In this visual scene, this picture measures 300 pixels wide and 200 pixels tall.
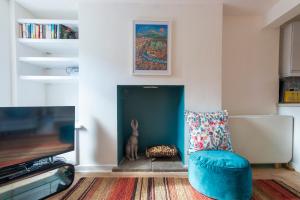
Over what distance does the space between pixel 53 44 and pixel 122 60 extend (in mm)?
996

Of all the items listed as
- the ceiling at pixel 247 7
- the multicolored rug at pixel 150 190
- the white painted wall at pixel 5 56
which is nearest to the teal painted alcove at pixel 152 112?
the multicolored rug at pixel 150 190

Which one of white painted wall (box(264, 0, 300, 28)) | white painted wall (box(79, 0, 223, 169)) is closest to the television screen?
white painted wall (box(79, 0, 223, 169))

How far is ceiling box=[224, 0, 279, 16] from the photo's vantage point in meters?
2.25

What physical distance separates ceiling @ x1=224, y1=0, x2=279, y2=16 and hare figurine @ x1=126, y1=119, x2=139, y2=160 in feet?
6.87

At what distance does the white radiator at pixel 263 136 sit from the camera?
239 cm

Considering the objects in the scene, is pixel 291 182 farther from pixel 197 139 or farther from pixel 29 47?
pixel 29 47

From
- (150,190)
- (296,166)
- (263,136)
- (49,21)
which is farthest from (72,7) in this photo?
(296,166)

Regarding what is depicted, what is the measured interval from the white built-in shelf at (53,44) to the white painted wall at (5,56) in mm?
175

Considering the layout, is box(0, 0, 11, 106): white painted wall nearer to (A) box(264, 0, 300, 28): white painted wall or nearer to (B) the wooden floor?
(B) the wooden floor

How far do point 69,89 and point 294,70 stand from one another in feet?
11.2

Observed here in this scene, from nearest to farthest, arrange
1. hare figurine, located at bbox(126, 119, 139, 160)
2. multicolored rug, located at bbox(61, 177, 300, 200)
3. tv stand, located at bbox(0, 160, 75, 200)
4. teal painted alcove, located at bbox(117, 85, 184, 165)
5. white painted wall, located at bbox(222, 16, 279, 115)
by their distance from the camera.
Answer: tv stand, located at bbox(0, 160, 75, 200)
multicolored rug, located at bbox(61, 177, 300, 200)
hare figurine, located at bbox(126, 119, 139, 160)
white painted wall, located at bbox(222, 16, 279, 115)
teal painted alcove, located at bbox(117, 85, 184, 165)

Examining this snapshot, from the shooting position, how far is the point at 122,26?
A: 228 centimetres

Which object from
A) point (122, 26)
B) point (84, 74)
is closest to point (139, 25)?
point (122, 26)

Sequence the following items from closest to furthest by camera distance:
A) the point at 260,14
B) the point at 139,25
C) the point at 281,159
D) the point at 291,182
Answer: the point at 291,182
the point at 139,25
the point at 281,159
the point at 260,14
